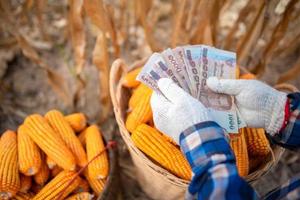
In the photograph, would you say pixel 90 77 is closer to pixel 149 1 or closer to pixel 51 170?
pixel 149 1

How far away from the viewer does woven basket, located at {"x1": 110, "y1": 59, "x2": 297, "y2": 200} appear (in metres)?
1.31

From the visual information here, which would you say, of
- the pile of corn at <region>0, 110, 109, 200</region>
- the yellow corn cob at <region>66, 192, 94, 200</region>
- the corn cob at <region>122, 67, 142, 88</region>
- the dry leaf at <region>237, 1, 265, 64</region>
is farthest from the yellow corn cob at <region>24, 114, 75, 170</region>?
the dry leaf at <region>237, 1, 265, 64</region>

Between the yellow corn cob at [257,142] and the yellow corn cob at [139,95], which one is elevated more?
the yellow corn cob at [139,95]

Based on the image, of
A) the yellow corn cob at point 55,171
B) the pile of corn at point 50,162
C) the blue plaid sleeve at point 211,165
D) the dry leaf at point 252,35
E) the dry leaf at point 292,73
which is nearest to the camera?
the blue plaid sleeve at point 211,165

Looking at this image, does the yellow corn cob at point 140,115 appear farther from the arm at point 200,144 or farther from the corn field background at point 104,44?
the corn field background at point 104,44

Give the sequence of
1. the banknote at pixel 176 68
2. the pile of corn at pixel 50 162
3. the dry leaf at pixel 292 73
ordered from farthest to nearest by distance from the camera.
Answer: the dry leaf at pixel 292 73, the pile of corn at pixel 50 162, the banknote at pixel 176 68

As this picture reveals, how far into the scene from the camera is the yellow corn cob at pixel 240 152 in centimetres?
130

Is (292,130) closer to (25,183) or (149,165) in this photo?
(149,165)

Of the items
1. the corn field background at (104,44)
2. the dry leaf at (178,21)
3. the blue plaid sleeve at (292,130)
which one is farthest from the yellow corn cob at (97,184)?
the dry leaf at (178,21)

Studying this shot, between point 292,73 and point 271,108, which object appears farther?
point 292,73

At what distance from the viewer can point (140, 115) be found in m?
1.43

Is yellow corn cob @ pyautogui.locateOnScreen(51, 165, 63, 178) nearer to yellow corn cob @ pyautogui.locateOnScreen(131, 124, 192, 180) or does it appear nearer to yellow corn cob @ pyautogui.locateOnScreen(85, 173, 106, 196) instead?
yellow corn cob @ pyautogui.locateOnScreen(85, 173, 106, 196)

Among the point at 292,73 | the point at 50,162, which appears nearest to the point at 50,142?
the point at 50,162

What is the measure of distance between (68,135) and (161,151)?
0.42 m
